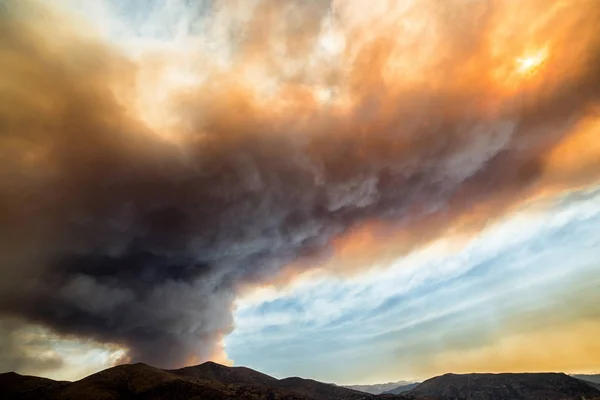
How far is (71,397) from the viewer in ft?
641

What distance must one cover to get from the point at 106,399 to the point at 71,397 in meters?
19.3

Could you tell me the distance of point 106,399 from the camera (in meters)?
197
